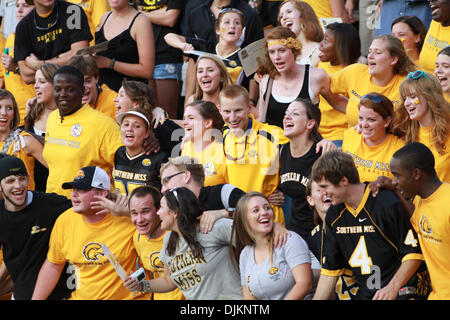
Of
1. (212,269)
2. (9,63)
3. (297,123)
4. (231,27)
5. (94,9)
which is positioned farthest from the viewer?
(94,9)

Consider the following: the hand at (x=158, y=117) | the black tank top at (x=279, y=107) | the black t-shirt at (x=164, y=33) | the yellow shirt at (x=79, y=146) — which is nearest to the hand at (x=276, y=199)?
the black tank top at (x=279, y=107)

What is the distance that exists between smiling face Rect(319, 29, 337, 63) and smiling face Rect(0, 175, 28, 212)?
3.10 metres

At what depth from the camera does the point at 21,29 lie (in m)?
9.15

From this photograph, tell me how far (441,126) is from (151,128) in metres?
2.73

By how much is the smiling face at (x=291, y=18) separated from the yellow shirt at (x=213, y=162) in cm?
197

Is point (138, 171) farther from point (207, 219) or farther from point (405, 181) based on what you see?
point (405, 181)

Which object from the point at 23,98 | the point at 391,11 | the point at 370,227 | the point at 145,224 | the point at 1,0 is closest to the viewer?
the point at 370,227

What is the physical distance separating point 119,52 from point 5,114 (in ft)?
4.82

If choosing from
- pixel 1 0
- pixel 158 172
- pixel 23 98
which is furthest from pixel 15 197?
pixel 1 0

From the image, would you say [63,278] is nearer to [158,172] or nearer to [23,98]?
[158,172]

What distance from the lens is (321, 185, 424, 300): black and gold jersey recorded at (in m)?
5.32

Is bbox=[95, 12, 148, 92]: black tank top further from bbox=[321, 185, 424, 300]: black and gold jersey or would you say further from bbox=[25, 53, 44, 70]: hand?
bbox=[321, 185, 424, 300]: black and gold jersey

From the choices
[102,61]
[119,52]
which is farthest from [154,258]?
[119,52]

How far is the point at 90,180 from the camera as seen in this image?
6.77 meters
